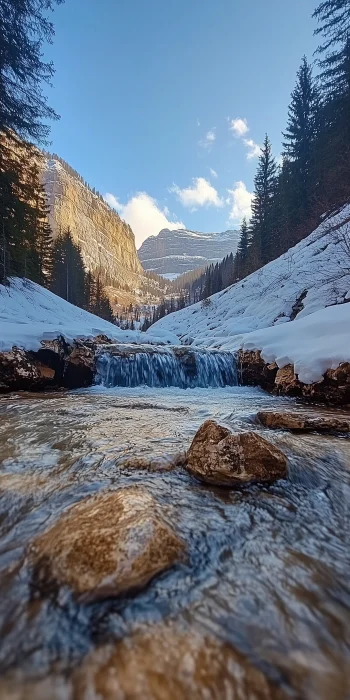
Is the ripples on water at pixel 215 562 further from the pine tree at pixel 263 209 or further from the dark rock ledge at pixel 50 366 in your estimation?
the pine tree at pixel 263 209

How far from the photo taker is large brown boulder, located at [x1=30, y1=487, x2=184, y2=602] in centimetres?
144

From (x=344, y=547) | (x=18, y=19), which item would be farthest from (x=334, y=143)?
(x=344, y=547)

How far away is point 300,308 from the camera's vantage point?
13898 millimetres

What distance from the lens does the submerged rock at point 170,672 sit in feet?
3.25

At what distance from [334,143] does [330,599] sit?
2650 cm

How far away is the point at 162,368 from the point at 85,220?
187265 millimetres

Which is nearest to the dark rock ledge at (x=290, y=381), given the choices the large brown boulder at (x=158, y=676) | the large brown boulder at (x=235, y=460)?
the large brown boulder at (x=235, y=460)

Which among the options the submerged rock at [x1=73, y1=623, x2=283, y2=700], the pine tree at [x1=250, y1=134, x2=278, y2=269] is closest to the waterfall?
the submerged rock at [x1=73, y1=623, x2=283, y2=700]

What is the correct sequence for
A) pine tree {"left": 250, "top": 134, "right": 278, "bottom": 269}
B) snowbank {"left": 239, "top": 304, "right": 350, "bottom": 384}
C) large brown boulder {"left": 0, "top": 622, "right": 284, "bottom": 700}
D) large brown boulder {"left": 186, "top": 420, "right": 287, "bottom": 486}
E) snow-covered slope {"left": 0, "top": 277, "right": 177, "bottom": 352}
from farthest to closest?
1. pine tree {"left": 250, "top": 134, "right": 278, "bottom": 269}
2. snow-covered slope {"left": 0, "top": 277, "right": 177, "bottom": 352}
3. snowbank {"left": 239, "top": 304, "right": 350, "bottom": 384}
4. large brown boulder {"left": 186, "top": 420, "right": 287, "bottom": 486}
5. large brown boulder {"left": 0, "top": 622, "right": 284, "bottom": 700}

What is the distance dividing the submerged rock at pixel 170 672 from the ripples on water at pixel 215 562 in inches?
2.2

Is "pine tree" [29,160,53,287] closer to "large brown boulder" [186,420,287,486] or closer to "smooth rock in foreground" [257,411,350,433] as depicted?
"smooth rock in foreground" [257,411,350,433]

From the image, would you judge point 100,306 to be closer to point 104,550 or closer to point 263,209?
point 263,209

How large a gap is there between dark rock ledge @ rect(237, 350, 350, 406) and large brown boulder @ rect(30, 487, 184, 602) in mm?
5039

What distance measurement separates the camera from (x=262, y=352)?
8.20 meters
